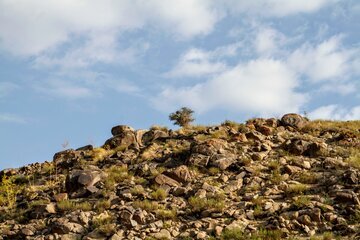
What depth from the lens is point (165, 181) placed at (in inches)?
653

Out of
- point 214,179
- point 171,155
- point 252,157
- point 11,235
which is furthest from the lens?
point 171,155

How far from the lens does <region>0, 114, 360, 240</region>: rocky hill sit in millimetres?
12883

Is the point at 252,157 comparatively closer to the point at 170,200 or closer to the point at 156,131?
the point at 170,200

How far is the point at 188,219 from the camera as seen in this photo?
13.7 metres

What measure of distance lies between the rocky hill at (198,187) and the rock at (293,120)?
0.06m

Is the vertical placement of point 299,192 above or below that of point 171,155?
below

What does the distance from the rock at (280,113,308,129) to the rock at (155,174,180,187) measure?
947cm

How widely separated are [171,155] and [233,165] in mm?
3224

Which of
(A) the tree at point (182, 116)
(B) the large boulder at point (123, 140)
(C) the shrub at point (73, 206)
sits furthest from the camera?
(A) the tree at point (182, 116)

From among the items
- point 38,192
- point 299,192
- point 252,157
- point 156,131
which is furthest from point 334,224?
point 156,131

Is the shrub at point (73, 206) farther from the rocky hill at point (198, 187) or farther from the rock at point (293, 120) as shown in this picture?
the rock at point (293, 120)

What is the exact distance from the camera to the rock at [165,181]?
16.5 m

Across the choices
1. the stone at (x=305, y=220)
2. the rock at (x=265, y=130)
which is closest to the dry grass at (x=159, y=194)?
the stone at (x=305, y=220)

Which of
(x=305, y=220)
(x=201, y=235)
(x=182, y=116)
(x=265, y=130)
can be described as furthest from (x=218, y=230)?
(x=182, y=116)
